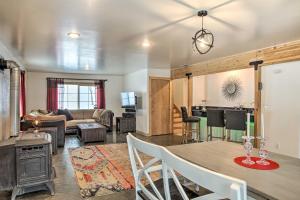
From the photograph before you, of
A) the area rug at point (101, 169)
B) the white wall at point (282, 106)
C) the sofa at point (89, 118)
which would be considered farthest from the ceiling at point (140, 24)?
the sofa at point (89, 118)

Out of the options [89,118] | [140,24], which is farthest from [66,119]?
[140,24]

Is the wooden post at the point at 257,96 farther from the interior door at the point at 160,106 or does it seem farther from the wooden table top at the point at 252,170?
the interior door at the point at 160,106

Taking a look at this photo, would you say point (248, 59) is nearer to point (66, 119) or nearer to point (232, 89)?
point (232, 89)

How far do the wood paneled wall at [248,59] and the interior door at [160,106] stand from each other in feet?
3.36

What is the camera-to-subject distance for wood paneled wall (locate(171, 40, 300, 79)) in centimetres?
390

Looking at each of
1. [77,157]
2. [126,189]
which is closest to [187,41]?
[126,189]

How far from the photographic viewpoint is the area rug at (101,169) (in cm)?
298

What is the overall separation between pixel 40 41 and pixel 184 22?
2758 millimetres

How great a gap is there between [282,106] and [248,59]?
1.28m

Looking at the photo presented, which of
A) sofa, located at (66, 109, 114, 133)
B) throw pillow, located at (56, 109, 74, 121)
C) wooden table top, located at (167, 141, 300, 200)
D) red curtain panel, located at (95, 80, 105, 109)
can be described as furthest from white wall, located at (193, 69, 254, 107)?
wooden table top, located at (167, 141, 300, 200)

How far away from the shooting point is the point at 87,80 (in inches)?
361

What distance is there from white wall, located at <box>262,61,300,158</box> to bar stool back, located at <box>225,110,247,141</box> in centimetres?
43

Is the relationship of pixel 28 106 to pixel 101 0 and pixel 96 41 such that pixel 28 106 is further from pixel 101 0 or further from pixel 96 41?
pixel 101 0

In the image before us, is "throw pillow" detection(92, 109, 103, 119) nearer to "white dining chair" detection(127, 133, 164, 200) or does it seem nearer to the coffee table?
the coffee table
